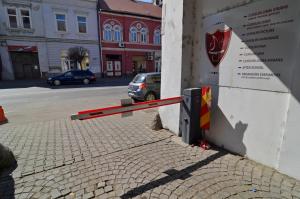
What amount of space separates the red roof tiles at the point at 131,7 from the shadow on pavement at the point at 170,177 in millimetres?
25977

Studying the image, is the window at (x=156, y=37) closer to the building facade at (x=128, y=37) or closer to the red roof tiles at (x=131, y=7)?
the building facade at (x=128, y=37)

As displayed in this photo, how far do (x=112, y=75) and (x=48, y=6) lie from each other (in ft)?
36.8

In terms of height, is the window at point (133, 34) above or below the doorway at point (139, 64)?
above

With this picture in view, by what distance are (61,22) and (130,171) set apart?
81.4 ft

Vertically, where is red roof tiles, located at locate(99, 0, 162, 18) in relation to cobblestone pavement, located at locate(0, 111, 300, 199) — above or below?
above

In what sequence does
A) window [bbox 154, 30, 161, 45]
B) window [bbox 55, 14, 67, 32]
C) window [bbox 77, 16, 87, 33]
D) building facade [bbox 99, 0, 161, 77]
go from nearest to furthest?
window [bbox 55, 14, 67, 32] → window [bbox 77, 16, 87, 33] → building facade [bbox 99, 0, 161, 77] → window [bbox 154, 30, 161, 45]

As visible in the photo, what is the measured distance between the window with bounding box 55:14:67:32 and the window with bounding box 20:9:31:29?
118 inches

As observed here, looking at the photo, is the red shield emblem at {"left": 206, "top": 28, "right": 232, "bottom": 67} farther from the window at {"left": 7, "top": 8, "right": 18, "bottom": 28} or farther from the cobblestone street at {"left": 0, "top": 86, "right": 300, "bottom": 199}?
the window at {"left": 7, "top": 8, "right": 18, "bottom": 28}

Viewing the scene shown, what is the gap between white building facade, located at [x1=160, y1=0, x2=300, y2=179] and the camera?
2609 millimetres

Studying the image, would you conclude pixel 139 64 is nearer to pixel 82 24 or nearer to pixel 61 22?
pixel 82 24

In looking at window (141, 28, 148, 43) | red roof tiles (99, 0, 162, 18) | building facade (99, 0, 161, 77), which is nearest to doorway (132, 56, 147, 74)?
building facade (99, 0, 161, 77)

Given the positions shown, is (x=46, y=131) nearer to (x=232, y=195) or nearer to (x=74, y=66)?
(x=232, y=195)

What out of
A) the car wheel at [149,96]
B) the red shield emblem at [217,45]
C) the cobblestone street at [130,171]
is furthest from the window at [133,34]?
the red shield emblem at [217,45]

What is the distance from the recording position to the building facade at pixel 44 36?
2041 centimetres
